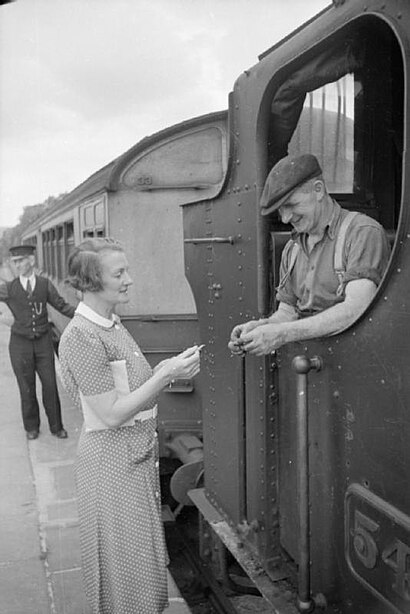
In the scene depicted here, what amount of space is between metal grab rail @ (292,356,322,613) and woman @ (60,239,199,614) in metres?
0.57

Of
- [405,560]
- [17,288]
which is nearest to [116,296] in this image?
[405,560]

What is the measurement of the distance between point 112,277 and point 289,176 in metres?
0.81

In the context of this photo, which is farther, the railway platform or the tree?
the tree

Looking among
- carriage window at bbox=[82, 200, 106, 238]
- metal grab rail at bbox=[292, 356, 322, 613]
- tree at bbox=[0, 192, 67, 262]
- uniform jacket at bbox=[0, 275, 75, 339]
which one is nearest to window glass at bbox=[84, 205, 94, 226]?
carriage window at bbox=[82, 200, 106, 238]

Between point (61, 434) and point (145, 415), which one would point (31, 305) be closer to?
point (61, 434)

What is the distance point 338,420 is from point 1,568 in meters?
2.71

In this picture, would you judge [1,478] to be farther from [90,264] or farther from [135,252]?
[90,264]

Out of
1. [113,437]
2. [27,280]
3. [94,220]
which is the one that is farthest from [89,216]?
[113,437]

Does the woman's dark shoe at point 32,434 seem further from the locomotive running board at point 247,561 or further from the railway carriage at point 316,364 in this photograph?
the locomotive running board at point 247,561

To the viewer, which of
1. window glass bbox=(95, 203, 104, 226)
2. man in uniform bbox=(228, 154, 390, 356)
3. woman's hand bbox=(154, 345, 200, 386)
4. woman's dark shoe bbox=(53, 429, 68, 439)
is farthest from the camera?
woman's dark shoe bbox=(53, 429, 68, 439)

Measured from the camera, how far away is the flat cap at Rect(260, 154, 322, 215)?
206 cm

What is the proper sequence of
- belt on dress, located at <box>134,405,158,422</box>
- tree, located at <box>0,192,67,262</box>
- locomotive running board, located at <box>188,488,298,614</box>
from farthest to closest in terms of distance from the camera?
tree, located at <box>0,192,67,262</box> < belt on dress, located at <box>134,405,158,422</box> < locomotive running board, located at <box>188,488,298,614</box>

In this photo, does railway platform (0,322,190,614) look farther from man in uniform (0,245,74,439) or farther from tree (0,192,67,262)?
tree (0,192,67,262)

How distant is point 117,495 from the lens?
251 cm
